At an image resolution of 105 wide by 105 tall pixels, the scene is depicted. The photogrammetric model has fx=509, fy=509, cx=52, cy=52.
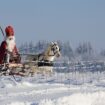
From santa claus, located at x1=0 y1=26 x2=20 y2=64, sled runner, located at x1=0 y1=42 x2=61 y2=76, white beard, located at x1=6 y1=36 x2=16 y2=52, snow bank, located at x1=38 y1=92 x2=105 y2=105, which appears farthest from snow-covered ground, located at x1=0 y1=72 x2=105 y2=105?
white beard, located at x1=6 y1=36 x2=16 y2=52

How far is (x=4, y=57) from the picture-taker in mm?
19266

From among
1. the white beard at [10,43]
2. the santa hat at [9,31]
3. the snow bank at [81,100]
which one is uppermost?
the santa hat at [9,31]

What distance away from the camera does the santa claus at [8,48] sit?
63.1 ft

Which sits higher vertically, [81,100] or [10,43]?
[10,43]

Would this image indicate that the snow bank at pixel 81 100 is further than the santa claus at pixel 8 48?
No

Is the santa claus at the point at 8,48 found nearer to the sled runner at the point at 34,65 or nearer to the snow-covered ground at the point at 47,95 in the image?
the sled runner at the point at 34,65

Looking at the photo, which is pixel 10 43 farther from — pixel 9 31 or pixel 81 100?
pixel 81 100

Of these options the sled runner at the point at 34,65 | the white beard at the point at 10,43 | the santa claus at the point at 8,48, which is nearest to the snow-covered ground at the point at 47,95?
the sled runner at the point at 34,65

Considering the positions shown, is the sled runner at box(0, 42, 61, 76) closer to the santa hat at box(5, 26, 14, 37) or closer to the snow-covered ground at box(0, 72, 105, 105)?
the santa hat at box(5, 26, 14, 37)

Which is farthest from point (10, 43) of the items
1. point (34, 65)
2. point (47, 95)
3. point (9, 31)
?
point (47, 95)

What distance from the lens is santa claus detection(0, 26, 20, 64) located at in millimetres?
19219

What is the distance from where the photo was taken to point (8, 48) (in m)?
19.4

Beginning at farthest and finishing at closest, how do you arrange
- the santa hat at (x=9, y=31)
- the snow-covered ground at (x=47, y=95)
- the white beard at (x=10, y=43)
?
1. the white beard at (x=10, y=43)
2. the santa hat at (x=9, y=31)
3. the snow-covered ground at (x=47, y=95)

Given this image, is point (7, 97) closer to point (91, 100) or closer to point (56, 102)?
point (56, 102)
